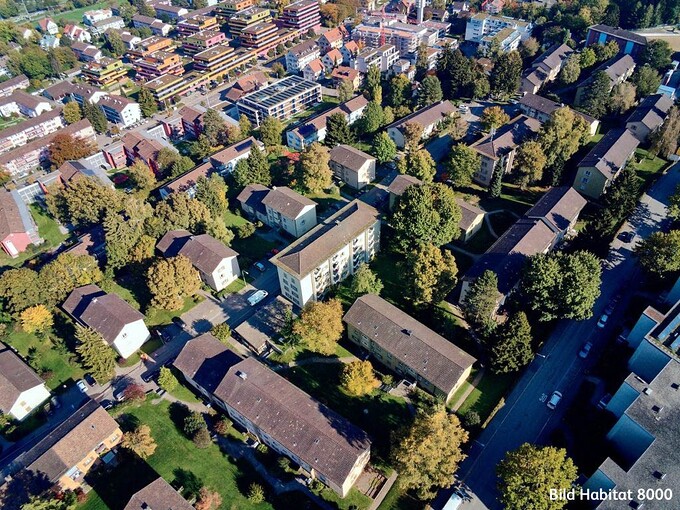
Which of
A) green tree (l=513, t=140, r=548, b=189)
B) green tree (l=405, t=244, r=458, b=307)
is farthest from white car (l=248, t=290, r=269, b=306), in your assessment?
green tree (l=513, t=140, r=548, b=189)

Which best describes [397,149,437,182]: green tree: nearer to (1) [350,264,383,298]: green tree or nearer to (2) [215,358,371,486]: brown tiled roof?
(1) [350,264,383,298]: green tree

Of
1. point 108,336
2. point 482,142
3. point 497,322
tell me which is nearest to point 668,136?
point 482,142

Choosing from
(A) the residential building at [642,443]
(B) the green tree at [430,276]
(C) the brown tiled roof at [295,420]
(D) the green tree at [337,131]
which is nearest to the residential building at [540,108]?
(D) the green tree at [337,131]

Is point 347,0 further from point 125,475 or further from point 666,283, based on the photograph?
point 125,475

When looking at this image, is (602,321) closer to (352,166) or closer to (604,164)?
(604,164)

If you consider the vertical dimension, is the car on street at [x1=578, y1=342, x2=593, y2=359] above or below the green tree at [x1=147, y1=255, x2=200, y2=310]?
below

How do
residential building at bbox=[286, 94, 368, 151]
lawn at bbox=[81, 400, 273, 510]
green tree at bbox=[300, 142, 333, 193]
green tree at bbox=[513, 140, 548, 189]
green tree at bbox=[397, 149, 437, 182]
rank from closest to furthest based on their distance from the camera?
lawn at bbox=[81, 400, 273, 510], green tree at bbox=[513, 140, 548, 189], green tree at bbox=[397, 149, 437, 182], green tree at bbox=[300, 142, 333, 193], residential building at bbox=[286, 94, 368, 151]
